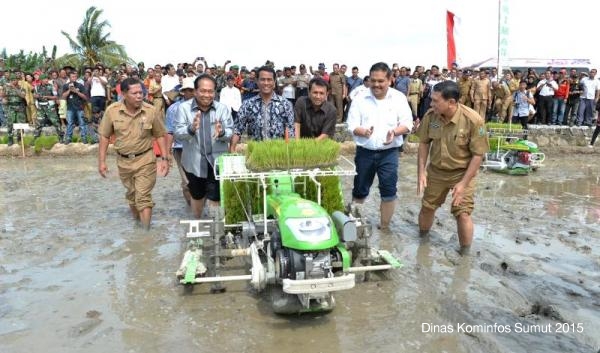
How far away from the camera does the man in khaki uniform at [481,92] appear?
1461 centimetres

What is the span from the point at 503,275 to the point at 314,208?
7.53ft

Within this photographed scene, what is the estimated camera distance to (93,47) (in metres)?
28.2

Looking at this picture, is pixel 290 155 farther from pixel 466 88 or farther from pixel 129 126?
pixel 466 88

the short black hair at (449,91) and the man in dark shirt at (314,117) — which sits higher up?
the short black hair at (449,91)

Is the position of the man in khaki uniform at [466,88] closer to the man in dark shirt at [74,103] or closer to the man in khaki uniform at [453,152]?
the man in khaki uniform at [453,152]

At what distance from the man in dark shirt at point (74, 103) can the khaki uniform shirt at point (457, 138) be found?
11091 millimetres

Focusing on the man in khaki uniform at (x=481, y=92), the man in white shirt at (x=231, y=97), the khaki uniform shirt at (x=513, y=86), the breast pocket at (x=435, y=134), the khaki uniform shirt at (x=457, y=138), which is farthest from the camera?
the khaki uniform shirt at (x=513, y=86)

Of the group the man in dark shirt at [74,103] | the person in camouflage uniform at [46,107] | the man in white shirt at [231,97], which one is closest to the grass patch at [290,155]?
the man in white shirt at [231,97]

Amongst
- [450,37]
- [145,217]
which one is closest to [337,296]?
[145,217]

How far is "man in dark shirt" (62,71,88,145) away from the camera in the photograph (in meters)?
13.7

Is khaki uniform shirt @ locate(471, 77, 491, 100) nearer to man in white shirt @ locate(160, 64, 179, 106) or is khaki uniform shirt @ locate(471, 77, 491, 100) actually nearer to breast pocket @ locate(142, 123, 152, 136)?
man in white shirt @ locate(160, 64, 179, 106)

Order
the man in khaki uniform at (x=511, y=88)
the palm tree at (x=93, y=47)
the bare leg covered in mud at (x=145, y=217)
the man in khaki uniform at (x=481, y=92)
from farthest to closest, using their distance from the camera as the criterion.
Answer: the palm tree at (x=93, y=47) → the man in khaki uniform at (x=511, y=88) → the man in khaki uniform at (x=481, y=92) → the bare leg covered in mud at (x=145, y=217)

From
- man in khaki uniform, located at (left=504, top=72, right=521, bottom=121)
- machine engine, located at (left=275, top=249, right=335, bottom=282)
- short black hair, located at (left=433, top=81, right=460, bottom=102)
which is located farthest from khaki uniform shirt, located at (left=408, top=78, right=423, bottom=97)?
machine engine, located at (left=275, top=249, right=335, bottom=282)

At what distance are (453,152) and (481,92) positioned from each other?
9982mm
